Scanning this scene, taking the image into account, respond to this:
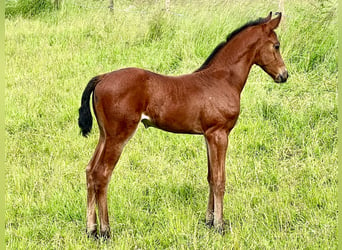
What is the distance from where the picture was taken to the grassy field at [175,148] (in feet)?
13.2

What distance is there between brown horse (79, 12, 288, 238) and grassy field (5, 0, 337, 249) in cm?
41

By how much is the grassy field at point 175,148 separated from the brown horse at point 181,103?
0.41m

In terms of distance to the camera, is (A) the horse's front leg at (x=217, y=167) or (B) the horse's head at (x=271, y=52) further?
(B) the horse's head at (x=271, y=52)

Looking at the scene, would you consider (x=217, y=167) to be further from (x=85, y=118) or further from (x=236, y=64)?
(x=85, y=118)

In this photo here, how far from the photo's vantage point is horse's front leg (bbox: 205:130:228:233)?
3.83 metres

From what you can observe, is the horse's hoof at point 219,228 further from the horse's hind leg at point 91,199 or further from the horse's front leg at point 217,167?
the horse's hind leg at point 91,199

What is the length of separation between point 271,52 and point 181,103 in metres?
0.91

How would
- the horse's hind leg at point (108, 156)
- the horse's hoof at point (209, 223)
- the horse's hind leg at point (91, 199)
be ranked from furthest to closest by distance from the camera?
the horse's hoof at point (209, 223)
the horse's hind leg at point (91, 199)
the horse's hind leg at point (108, 156)

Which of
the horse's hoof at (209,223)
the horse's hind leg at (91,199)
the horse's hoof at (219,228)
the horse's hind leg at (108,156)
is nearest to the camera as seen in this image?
the horse's hind leg at (108,156)

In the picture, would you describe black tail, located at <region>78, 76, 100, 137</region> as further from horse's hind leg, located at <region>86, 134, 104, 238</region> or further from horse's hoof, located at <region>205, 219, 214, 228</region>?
horse's hoof, located at <region>205, 219, 214, 228</region>

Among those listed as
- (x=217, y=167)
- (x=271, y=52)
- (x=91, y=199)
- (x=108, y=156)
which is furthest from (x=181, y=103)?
(x=91, y=199)

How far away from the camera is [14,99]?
7258 mm

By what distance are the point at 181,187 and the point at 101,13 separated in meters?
7.23

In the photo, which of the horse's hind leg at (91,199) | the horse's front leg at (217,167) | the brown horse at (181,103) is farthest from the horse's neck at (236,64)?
the horse's hind leg at (91,199)
